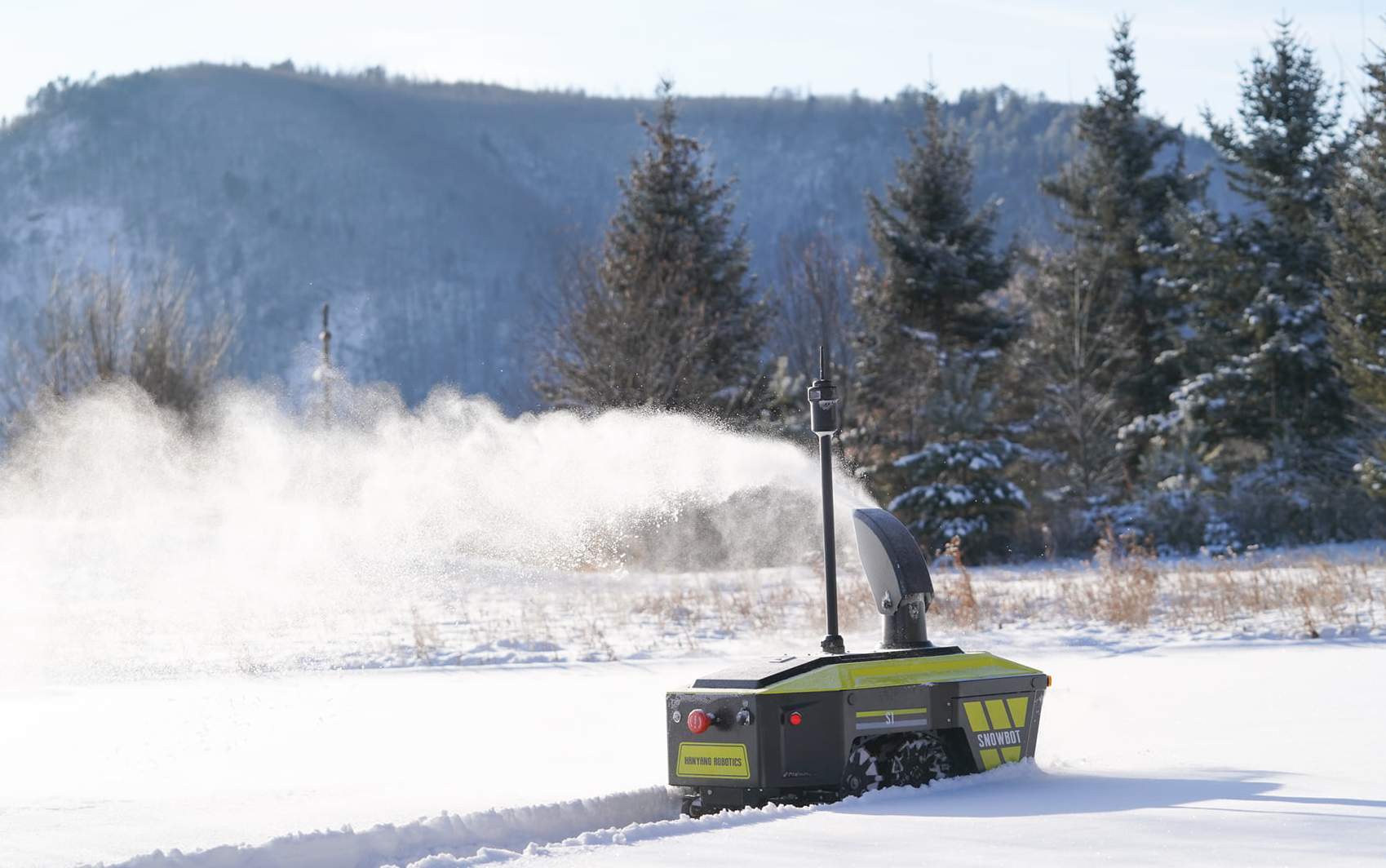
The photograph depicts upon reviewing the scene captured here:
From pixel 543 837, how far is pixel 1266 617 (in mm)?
10179

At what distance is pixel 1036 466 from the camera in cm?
3406

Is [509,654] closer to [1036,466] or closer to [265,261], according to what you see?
[1036,466]

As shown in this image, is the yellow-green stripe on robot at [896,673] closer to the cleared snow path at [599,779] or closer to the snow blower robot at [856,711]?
the snow blower robot at [856,711]

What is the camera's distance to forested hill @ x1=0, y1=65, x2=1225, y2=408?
409 ft

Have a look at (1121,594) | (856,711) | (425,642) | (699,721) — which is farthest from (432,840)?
(1121,594)

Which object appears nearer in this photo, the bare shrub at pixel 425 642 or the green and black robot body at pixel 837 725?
the green and black robot body at pixel 837 725

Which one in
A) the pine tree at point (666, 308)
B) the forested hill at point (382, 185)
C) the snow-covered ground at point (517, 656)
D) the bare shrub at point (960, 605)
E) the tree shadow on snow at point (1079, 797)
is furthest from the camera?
the forested hill at point (382, 185)

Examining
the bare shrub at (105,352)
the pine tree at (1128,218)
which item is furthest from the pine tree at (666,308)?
the pine tree at (1128,218)

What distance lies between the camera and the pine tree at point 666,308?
2783 cm

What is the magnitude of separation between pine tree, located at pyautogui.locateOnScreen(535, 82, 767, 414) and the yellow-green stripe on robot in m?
19.8

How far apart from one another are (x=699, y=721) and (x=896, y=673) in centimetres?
91

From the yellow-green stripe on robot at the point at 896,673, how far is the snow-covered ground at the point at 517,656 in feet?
1.63

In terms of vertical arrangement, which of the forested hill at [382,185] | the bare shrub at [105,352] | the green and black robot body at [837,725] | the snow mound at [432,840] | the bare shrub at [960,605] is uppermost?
the forested hill at [382,185]

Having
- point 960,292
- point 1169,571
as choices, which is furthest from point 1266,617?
point 960,292
